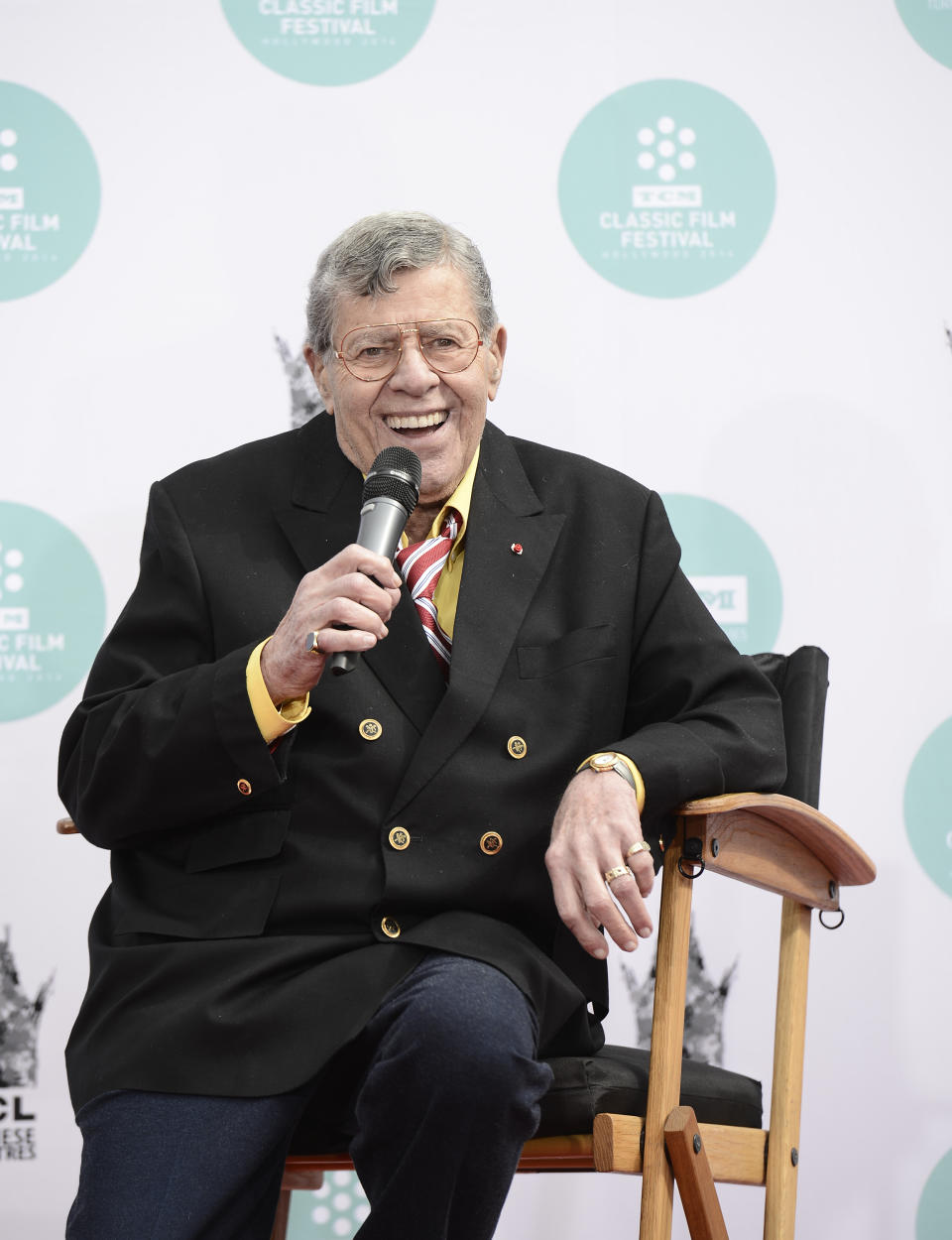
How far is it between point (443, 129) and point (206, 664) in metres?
1.56

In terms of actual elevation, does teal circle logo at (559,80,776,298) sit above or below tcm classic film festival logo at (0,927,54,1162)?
above

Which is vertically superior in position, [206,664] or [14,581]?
[14,581]

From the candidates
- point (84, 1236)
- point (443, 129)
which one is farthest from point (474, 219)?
point (84, 1236)

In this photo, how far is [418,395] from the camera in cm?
205

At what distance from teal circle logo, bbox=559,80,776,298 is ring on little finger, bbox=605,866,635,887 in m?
1.63

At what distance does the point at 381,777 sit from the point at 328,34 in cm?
179

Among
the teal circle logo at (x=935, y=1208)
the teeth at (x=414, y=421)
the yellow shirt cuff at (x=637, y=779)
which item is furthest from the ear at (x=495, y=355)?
the teal circle logo at (x=935, y=1208)

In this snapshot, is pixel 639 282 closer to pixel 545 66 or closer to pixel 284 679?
pixel 545 66

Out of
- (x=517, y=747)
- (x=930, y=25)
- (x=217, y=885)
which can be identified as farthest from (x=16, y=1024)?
(x=930, y=25)

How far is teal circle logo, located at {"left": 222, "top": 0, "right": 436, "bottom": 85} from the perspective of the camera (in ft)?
9.89

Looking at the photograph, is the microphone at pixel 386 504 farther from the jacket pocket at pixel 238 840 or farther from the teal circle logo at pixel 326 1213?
the teal circle logo at pixel 326 1213

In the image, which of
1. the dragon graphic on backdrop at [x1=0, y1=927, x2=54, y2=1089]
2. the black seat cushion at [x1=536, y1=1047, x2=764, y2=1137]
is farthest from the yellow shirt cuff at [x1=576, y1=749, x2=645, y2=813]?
the dragon graphic on backdrop at [x1=0, y1=927, x2=54, y2=1089]

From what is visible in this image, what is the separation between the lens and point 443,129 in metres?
3.01

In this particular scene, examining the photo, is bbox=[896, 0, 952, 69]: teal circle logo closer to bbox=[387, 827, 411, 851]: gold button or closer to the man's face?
the man's face
